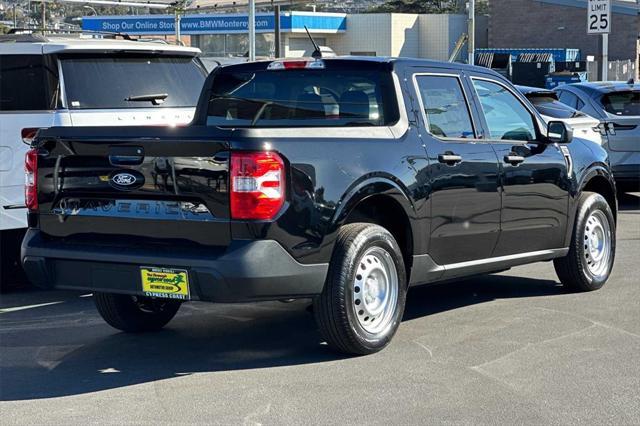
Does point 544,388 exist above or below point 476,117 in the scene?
below

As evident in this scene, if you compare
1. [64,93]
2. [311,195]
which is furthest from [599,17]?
[311,195]

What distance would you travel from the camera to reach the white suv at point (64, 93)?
834cm

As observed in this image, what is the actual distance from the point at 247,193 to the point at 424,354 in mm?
1687

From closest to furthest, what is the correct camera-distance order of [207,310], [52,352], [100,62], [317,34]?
[52,352], [207,310], [100,62], [317,34]

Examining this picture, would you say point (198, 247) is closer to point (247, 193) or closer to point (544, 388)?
point (247, 193)

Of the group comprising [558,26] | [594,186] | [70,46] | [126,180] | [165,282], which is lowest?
[165,282]

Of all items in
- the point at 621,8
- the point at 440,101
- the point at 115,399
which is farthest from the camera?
the point at 621,8

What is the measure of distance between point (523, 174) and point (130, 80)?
359 cm

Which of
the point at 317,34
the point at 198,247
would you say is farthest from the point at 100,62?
the point at 317,34

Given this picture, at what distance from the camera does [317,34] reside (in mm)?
59781

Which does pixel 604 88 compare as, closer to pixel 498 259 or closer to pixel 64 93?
pixel 498 259

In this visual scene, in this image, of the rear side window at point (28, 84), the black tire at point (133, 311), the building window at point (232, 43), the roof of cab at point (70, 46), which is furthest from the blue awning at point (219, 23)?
the black tire at point (133, 311)

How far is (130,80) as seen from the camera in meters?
9.30

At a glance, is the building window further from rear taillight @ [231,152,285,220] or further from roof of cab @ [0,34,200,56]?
rear taillight @ [231,152,285,220]
